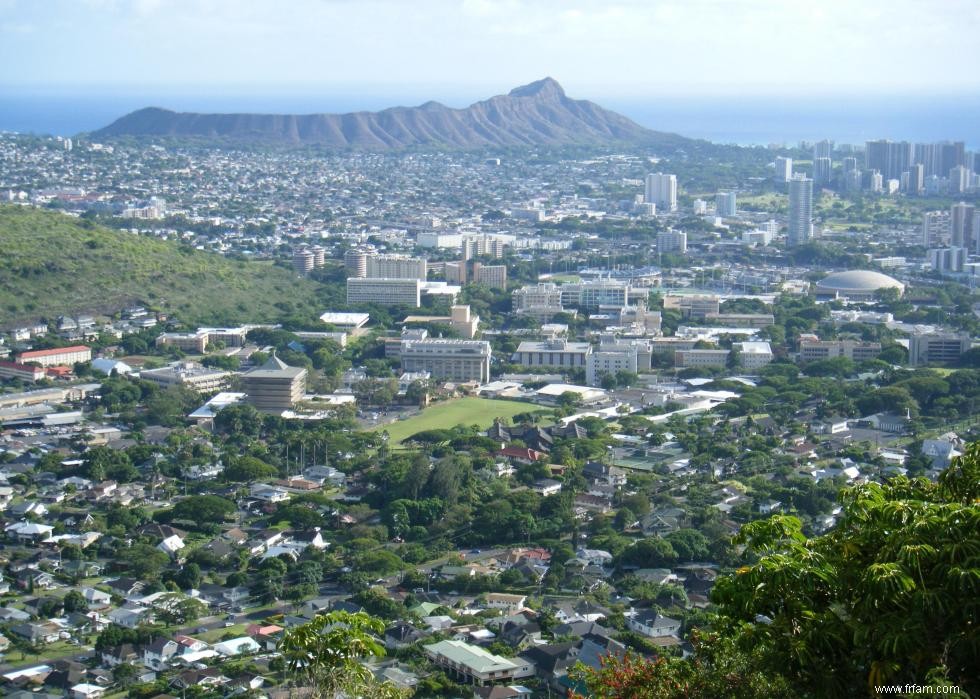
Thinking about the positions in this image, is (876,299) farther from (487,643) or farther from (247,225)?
(487,643)

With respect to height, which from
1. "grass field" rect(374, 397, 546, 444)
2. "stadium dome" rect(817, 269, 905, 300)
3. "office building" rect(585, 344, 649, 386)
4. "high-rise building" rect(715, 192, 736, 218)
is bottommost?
"grass field" rect(374, 397, 546, 444)

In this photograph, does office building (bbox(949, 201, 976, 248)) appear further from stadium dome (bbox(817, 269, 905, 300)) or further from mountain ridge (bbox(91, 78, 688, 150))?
mountain ridge (bbox(91, 78, 688, 150))

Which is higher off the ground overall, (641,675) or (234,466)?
(641,675)

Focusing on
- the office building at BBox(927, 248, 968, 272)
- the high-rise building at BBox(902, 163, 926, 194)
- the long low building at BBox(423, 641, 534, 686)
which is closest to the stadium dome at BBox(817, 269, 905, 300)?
the office building at BBox(927, 248, 968, 272)

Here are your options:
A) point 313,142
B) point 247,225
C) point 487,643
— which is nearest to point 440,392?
point 487,643

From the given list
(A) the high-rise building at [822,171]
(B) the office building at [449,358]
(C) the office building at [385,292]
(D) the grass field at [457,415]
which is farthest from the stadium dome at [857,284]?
(A) the high-rise building at [822,171]

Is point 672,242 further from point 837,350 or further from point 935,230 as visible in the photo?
point 837,350

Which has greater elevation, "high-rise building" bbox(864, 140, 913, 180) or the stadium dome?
"high-rise building" bbox(864, 140, 913, 180)
